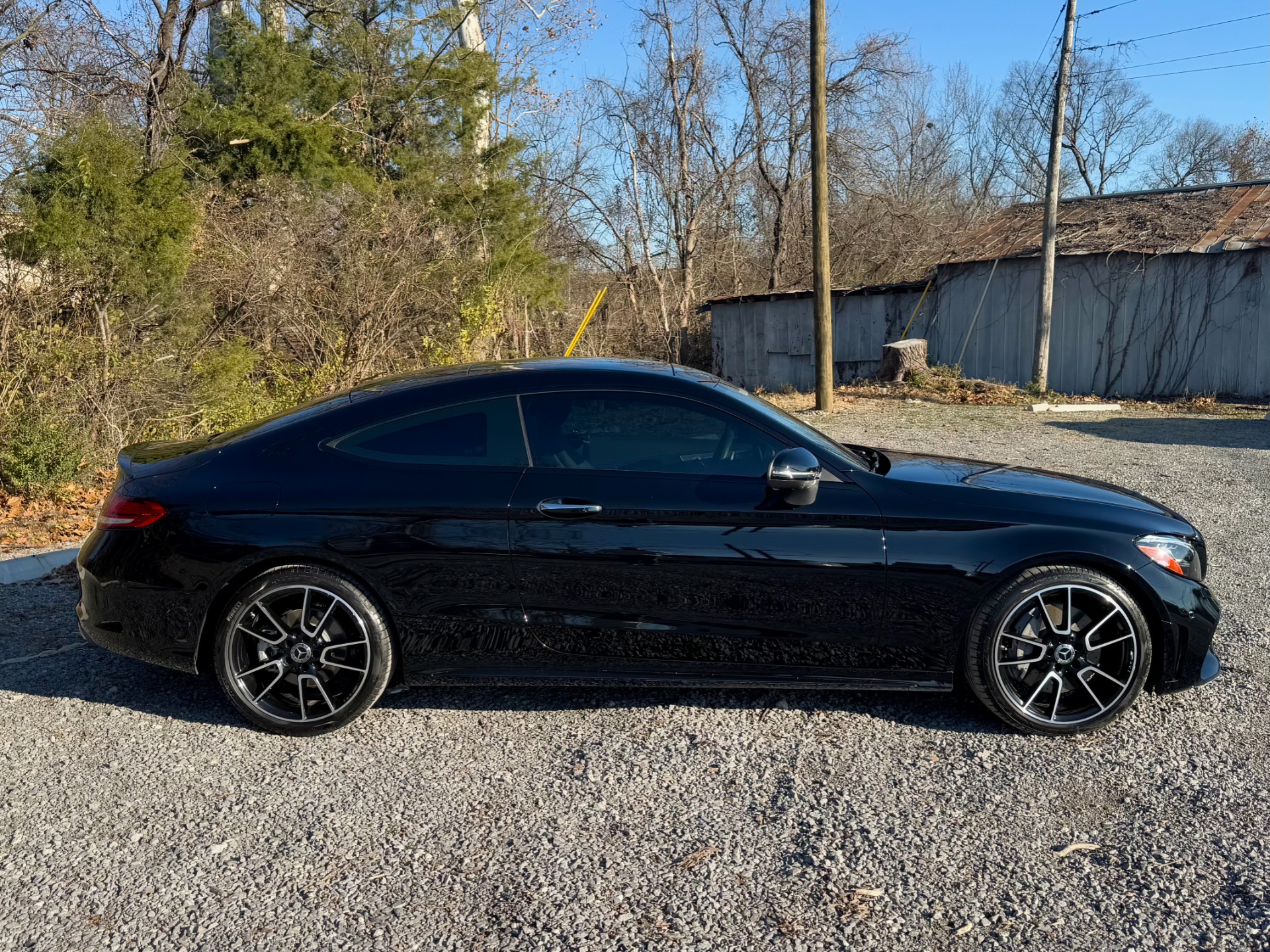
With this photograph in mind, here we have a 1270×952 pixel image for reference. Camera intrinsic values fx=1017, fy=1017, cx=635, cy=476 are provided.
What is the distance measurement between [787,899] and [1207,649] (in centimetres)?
232

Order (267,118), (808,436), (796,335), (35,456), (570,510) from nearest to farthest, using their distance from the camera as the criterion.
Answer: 1. (570,510)
2. (808,436)
3. (35,456)
4. (267,118)
5. (796,335)

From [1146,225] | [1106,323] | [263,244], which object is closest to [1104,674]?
[263,244]

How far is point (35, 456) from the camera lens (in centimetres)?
923

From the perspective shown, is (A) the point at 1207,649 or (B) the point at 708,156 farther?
(B) the point at 708,156

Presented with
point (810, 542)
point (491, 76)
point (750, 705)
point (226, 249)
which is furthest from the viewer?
point (491, 76)

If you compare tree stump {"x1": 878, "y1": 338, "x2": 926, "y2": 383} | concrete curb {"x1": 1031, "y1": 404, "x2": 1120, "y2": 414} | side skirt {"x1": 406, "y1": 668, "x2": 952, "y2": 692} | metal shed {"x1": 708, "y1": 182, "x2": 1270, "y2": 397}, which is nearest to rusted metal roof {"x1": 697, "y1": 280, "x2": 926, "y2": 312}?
metal shed {"x1": 708, "y1": 182, "x2": 1270, "y2": 397}

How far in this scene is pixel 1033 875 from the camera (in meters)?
3.11

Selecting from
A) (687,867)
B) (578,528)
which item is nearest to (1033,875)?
(687,867)

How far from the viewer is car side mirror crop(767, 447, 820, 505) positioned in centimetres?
404

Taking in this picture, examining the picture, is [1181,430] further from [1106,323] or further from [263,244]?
[263,244]

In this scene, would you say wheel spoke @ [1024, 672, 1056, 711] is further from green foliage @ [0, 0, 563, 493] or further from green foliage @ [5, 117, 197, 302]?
green foliage @ [5, 117, 197, 302]

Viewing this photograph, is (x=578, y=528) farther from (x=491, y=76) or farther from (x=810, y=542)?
(x=491, y=76)

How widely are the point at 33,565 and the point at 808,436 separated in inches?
226

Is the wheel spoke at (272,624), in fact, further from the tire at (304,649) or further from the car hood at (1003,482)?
the car hood at (1003,482)
